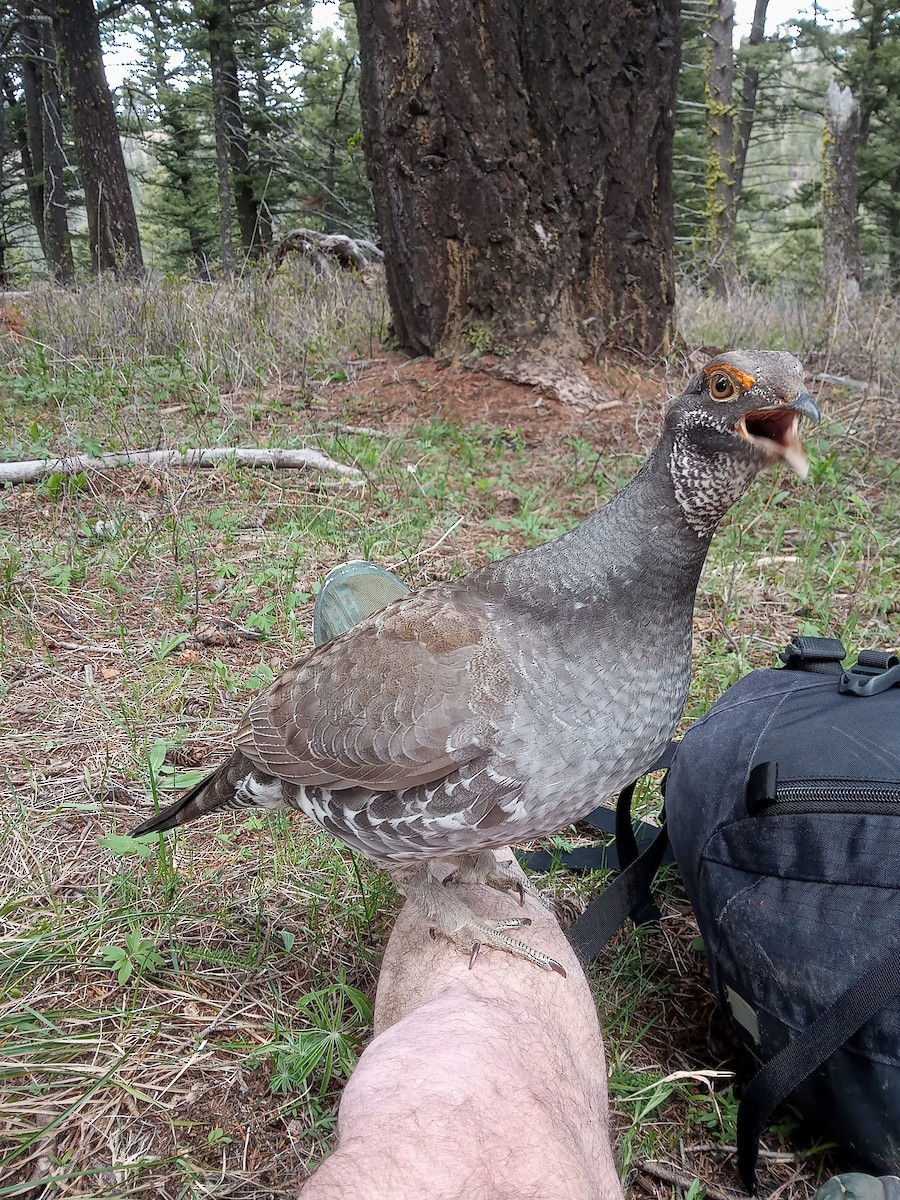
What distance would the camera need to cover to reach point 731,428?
183 centimetres

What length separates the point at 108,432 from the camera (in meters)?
5.62

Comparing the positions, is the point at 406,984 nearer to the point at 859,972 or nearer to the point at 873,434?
the point at 859,972

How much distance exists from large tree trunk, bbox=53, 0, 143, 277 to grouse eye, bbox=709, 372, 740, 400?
1079cm

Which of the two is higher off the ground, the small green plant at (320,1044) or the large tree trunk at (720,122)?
the large tree trunk at (720,122)

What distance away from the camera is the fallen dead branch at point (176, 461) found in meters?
4.87

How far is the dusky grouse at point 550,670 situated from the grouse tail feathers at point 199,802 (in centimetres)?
41

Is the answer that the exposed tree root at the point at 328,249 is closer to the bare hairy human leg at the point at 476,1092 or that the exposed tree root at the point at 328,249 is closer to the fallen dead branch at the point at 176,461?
the fallen dead branch at the point at 176,461

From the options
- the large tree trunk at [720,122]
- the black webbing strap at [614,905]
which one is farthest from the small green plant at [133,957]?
Result: the large tree trunk at [720,122]

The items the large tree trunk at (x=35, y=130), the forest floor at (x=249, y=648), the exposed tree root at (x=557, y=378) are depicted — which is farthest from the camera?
the large tree trunk at (x=35, y=130)

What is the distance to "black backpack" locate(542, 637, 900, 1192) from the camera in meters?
1.76

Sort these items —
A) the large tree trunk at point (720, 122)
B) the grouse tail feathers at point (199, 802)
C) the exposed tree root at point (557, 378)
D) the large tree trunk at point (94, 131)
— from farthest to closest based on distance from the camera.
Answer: the large tree trunk at point (720, 122) → the large tree trunk at point (94, 131) → the exposed tree root at point (557, 378) → the grouse tail feathers at point (199, 802)

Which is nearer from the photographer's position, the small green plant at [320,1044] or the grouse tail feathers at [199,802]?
the small green plant at [320,1044]

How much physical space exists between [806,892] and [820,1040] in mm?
315

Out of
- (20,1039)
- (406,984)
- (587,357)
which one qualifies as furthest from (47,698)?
(587,357)
